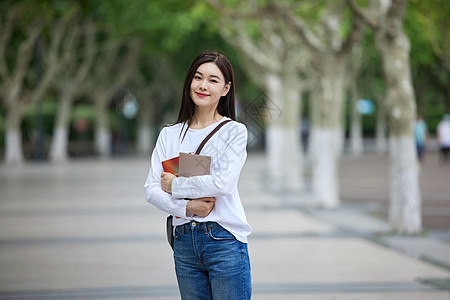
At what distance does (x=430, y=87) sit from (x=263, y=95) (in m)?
52.6

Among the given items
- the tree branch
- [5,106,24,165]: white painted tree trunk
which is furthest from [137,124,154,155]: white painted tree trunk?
the tree branch

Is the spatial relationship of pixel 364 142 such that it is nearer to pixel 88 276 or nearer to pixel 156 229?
pixel 156 229

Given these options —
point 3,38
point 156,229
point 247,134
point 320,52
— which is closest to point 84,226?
point 156,229

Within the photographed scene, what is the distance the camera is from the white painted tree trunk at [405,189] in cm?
1098

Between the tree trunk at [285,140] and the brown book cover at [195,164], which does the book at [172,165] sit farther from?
the tree trunk at [285,140]

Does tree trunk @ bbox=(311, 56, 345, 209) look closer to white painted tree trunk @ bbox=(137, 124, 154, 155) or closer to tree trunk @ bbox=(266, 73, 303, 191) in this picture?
tree trunk @ bbox=(266, 73, 303, 191)

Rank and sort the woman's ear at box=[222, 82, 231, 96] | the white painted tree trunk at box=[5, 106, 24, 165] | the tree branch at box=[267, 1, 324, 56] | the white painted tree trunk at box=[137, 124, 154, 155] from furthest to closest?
the white painted tree trunk at box=[137, 124, 154, 155], the white painted tree trunk at box=[5, 106, 24, 165], the tree branch at box=[267, 1, 324, 56], the woman's ear at box=[222, 82, 231, 96]

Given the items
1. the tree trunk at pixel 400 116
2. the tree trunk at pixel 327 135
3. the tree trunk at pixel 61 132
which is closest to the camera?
the tree trunk at pixel 400 116

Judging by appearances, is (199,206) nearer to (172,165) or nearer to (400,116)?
(172,165)

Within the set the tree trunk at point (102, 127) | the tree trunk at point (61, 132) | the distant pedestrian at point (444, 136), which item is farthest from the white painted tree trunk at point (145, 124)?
the distant pedestrian at point (444, 136)

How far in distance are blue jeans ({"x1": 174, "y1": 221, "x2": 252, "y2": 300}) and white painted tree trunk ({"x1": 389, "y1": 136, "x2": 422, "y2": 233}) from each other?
7.73 meters

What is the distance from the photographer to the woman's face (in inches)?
144

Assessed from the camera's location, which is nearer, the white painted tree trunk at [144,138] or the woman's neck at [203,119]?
the woman's neck at [203,119]

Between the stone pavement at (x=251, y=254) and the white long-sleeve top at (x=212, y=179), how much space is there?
3.52 metres
